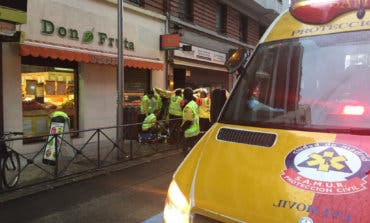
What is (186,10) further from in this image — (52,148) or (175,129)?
(52,148)

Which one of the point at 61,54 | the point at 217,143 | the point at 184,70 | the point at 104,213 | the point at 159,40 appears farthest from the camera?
the point at 184,70

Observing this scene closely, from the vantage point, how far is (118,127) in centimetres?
960

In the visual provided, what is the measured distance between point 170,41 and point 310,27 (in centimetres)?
1195

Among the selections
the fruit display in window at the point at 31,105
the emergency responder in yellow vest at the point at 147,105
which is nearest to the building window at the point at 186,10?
the emergency responder in yellow vest at the point at 147,105

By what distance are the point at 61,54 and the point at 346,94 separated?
27.8ft

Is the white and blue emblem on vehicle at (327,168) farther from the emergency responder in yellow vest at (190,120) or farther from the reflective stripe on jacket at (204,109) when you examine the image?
the reflective stripe on jacket at (204,109)

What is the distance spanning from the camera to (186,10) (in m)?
17.8

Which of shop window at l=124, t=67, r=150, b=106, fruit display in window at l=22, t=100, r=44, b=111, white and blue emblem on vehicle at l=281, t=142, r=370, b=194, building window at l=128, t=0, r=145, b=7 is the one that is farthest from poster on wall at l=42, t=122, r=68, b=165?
building window at l=128, t=0, r=145, b=7

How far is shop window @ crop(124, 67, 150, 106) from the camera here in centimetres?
1436

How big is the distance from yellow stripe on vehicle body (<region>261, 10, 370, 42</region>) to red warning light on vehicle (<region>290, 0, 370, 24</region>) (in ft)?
0.11

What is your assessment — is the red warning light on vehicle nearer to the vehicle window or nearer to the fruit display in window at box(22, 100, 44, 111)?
the vehicle window

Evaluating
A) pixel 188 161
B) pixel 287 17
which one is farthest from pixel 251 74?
pixel 188 161

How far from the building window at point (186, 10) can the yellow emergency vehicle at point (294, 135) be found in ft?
46.4

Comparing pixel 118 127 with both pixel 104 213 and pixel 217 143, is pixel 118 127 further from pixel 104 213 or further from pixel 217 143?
pixel 217 143
